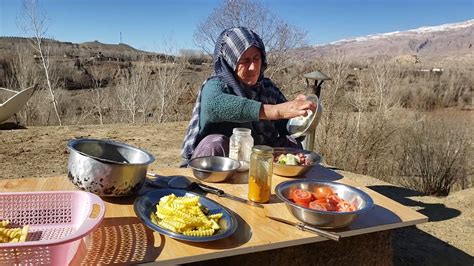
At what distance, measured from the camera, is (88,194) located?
124 cm

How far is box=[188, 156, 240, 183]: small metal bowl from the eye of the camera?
1713 millimetres

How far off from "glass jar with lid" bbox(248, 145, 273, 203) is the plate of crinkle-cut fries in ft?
0.56

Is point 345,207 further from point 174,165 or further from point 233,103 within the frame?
point 174,165

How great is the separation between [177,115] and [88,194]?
13336 millimetres

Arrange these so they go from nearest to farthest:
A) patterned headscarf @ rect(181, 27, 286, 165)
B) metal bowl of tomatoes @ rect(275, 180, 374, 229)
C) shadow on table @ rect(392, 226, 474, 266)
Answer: metal bowl of tomatoes @ rect(275, 180, 374, 229) < patterned headscarf @ rect(181, 27, 286, 165) < shadow on table @ rect(392, 226, 474, 266)

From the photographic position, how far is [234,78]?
2234 millimetres

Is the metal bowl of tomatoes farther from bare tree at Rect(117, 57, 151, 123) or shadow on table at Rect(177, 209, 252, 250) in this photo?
bare tree at Rect(117, 57, 151, 123)

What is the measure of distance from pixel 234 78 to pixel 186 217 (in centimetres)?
118

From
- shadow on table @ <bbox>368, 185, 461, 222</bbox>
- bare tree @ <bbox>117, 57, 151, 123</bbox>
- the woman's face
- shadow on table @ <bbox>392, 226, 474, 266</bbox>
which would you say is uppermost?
the woman's face

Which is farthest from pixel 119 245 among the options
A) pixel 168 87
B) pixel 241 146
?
pixel 168 87

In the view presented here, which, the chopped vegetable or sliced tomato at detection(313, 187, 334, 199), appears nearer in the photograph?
the chopped vegetable

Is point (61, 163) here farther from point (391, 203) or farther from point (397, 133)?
point (397, 133)

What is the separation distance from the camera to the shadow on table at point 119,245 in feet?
3.37

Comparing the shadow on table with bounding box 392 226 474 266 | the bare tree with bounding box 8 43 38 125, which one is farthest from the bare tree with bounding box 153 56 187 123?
the shadow on table with bounding box 392 226 474 266
